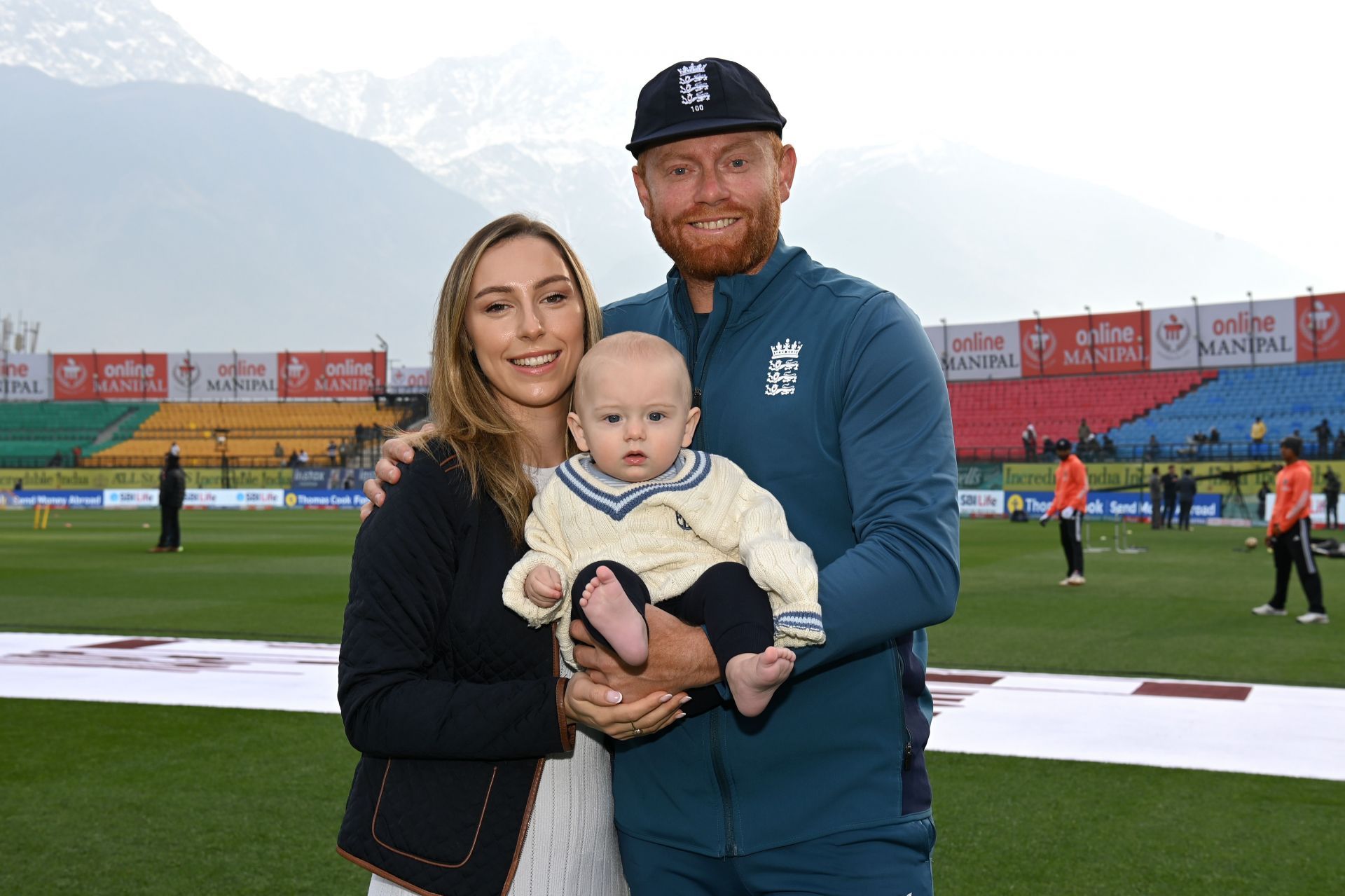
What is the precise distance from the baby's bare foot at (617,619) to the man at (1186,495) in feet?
107

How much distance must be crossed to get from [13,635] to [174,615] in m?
1.82

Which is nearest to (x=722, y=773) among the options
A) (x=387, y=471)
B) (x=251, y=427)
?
(x=387, y=471)

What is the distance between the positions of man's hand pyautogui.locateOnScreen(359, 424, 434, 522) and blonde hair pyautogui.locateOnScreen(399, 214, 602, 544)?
0.03 metres

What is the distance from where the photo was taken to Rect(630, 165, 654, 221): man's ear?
8.94ft

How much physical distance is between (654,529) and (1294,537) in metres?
12.8

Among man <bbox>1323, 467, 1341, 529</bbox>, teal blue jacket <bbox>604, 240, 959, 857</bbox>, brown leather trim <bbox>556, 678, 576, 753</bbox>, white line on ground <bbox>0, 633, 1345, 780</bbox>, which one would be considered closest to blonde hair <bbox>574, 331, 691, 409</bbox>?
teal blue jacket <bbox>604, 240, 959, 857</bbox>

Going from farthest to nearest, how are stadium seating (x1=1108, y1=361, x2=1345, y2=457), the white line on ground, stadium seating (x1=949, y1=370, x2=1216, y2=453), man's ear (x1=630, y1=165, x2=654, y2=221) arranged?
stadium seating (x1=949, y1=370, x2=1216, y2=453) → stadium seating (x1=1108, y1=361, x2=1345, y2=457) → the white line on ground → man's ear (x1=630, y1=165, x2=654, y2=221)

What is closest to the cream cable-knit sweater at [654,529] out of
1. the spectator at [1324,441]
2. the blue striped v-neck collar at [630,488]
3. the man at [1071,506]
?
the blue striped v-neck collar at [630,488]

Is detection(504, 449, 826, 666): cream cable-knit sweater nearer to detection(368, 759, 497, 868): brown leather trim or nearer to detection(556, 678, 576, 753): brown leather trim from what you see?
detection(556, 678, 576, 753): brown leather trim

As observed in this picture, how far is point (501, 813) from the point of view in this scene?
2379 mm

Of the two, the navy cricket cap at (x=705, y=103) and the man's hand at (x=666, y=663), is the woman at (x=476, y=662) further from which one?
the navy cricket cap at (x=705, y=103)

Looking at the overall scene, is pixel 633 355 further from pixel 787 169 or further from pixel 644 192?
pixel 787 169

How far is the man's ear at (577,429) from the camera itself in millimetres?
2500

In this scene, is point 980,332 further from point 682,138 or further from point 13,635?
point 682,138
